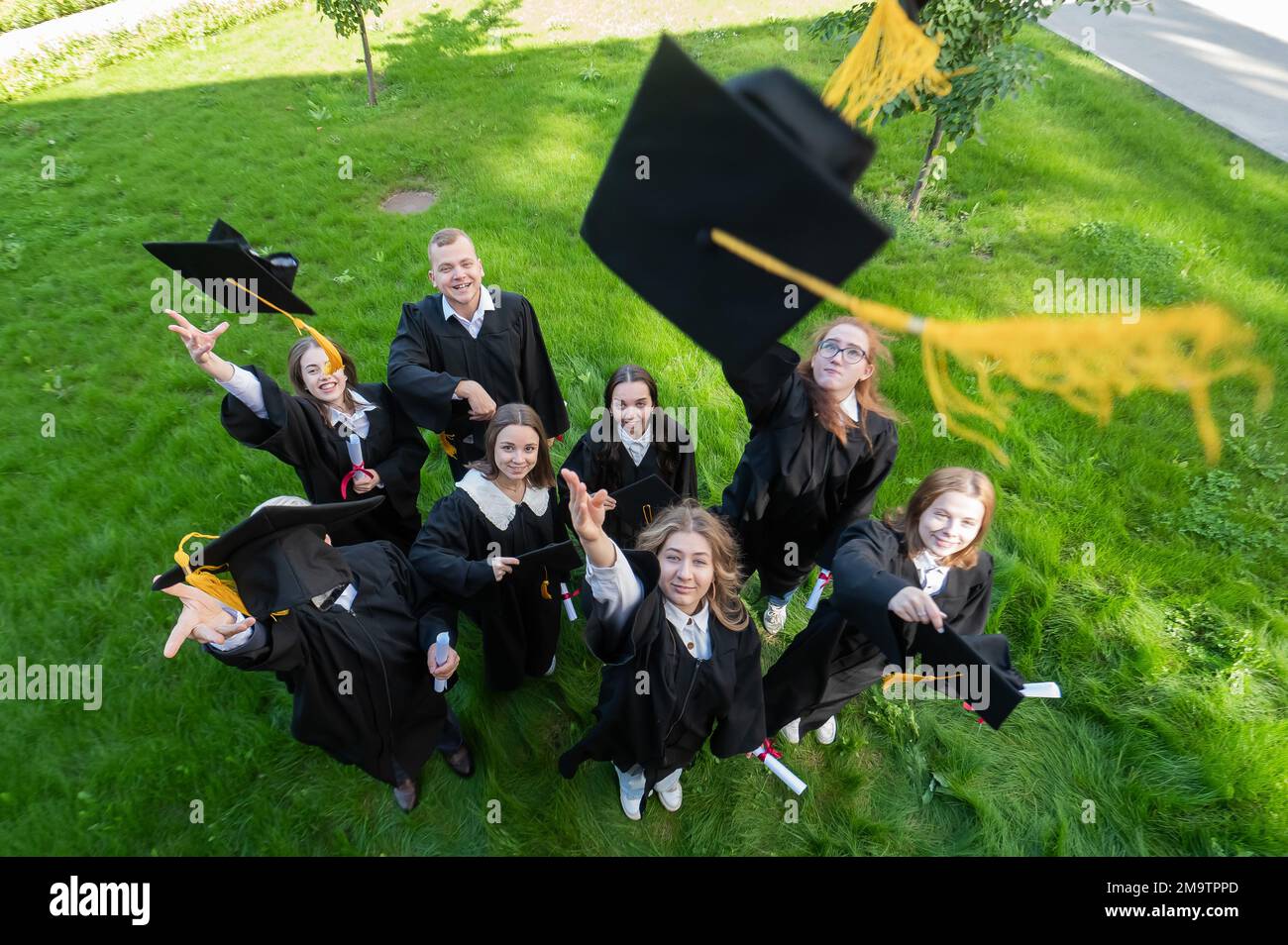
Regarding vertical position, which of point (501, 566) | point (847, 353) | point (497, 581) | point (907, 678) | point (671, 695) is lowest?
point (907, 678)

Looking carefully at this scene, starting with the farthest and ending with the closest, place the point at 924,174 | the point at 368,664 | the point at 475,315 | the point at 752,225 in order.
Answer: the point at 924,174, the point at 475,315, the point at 368,664, the point at 752,225

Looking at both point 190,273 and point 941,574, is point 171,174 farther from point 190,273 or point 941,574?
point 941,574

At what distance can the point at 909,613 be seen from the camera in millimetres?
2148

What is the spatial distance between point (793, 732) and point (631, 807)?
35.8 inches

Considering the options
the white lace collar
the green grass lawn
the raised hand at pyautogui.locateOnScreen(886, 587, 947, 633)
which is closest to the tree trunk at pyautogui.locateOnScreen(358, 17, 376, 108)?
the green grass lawn

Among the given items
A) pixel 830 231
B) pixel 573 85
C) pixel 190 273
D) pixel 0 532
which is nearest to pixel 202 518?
pixel 0 532

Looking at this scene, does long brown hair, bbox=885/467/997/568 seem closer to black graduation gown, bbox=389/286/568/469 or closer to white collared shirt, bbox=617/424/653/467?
white collared shirt, bbox=617/424/653/467

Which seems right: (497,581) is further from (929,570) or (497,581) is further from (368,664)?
(929,570)

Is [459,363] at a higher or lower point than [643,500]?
higher

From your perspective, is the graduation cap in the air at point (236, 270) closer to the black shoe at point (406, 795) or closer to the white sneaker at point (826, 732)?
the black shoe at point (406, 795)

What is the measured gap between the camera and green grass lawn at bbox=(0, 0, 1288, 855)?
120 inches

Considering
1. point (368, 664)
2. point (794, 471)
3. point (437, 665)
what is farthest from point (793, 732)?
point (368, 664)

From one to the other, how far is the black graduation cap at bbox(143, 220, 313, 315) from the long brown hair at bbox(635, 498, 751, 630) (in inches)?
81.0

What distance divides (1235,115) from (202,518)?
1160cm
